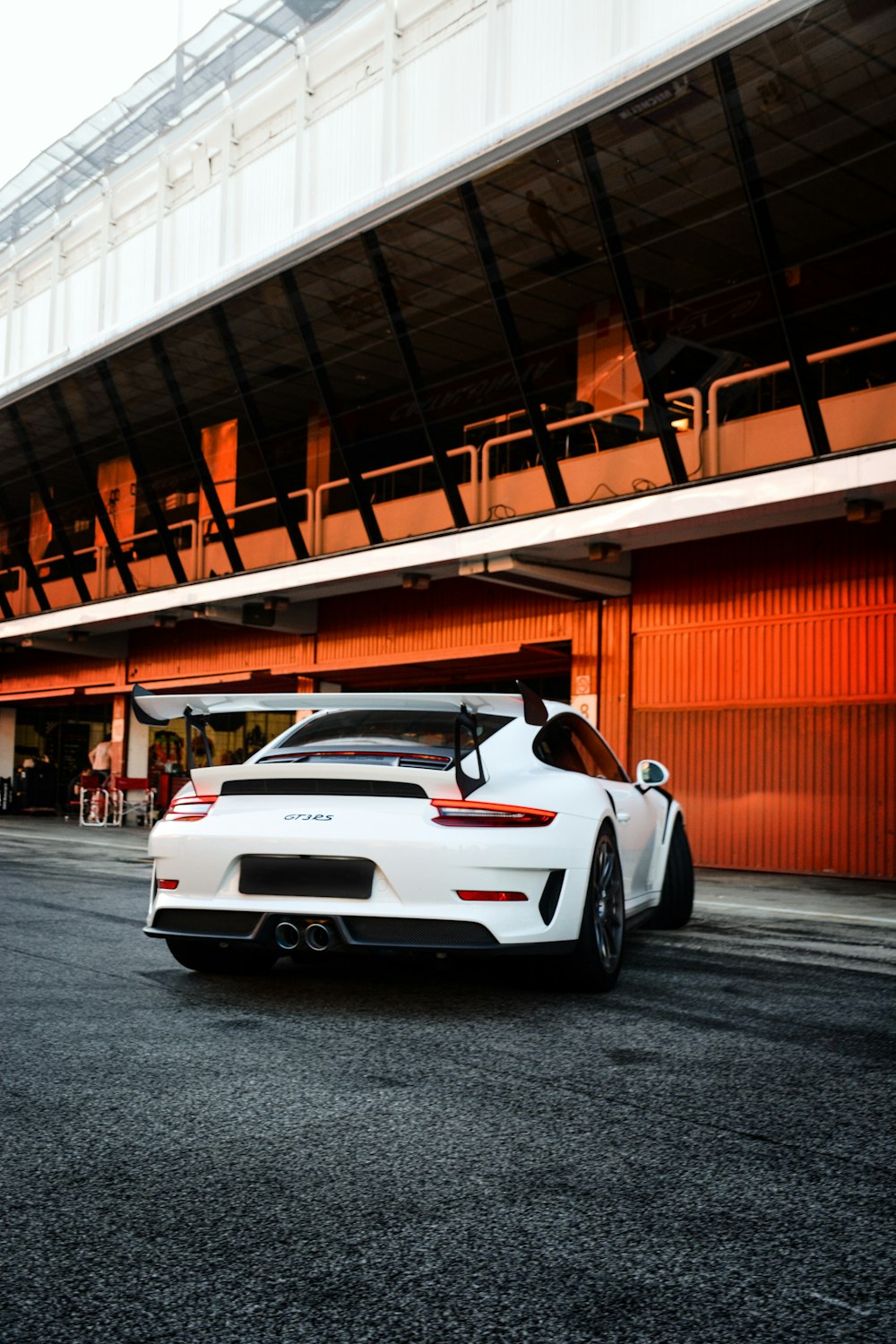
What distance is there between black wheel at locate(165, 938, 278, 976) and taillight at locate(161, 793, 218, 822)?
64cm

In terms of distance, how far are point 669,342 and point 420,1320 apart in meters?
13.4

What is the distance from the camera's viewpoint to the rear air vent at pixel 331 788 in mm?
5061

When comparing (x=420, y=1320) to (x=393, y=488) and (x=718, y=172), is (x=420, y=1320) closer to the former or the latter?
(x=718, y=172)

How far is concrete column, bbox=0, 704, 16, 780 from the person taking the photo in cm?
3238

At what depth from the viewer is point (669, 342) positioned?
14.4 m

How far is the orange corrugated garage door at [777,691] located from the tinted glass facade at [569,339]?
180 centimetres

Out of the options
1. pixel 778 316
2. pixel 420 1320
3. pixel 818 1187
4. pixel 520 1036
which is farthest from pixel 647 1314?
pixel 778 316

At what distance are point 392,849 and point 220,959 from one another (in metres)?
1.41

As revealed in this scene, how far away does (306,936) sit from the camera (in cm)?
483

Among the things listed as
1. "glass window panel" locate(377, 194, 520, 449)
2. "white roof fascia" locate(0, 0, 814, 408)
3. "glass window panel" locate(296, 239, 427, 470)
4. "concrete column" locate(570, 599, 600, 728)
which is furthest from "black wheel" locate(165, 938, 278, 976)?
"glass window panel" locate(296, 239, 427, 470)

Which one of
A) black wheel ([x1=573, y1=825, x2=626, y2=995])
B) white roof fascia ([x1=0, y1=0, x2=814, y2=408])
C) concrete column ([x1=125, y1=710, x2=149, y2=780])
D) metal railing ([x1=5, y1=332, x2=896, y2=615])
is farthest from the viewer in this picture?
concrete column ([x1=125, y1=710, x2=149, y2=780])

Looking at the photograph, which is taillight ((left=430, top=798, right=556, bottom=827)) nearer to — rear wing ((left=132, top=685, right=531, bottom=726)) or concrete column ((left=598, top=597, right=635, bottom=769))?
rear wing ((left=132, top=685, right=531, bottom=726))

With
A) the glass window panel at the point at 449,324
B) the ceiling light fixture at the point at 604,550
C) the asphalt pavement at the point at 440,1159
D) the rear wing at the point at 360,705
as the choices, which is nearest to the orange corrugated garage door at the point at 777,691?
the ceiling light fixture at the point at 604,550

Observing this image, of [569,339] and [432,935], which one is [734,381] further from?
[432,935]
